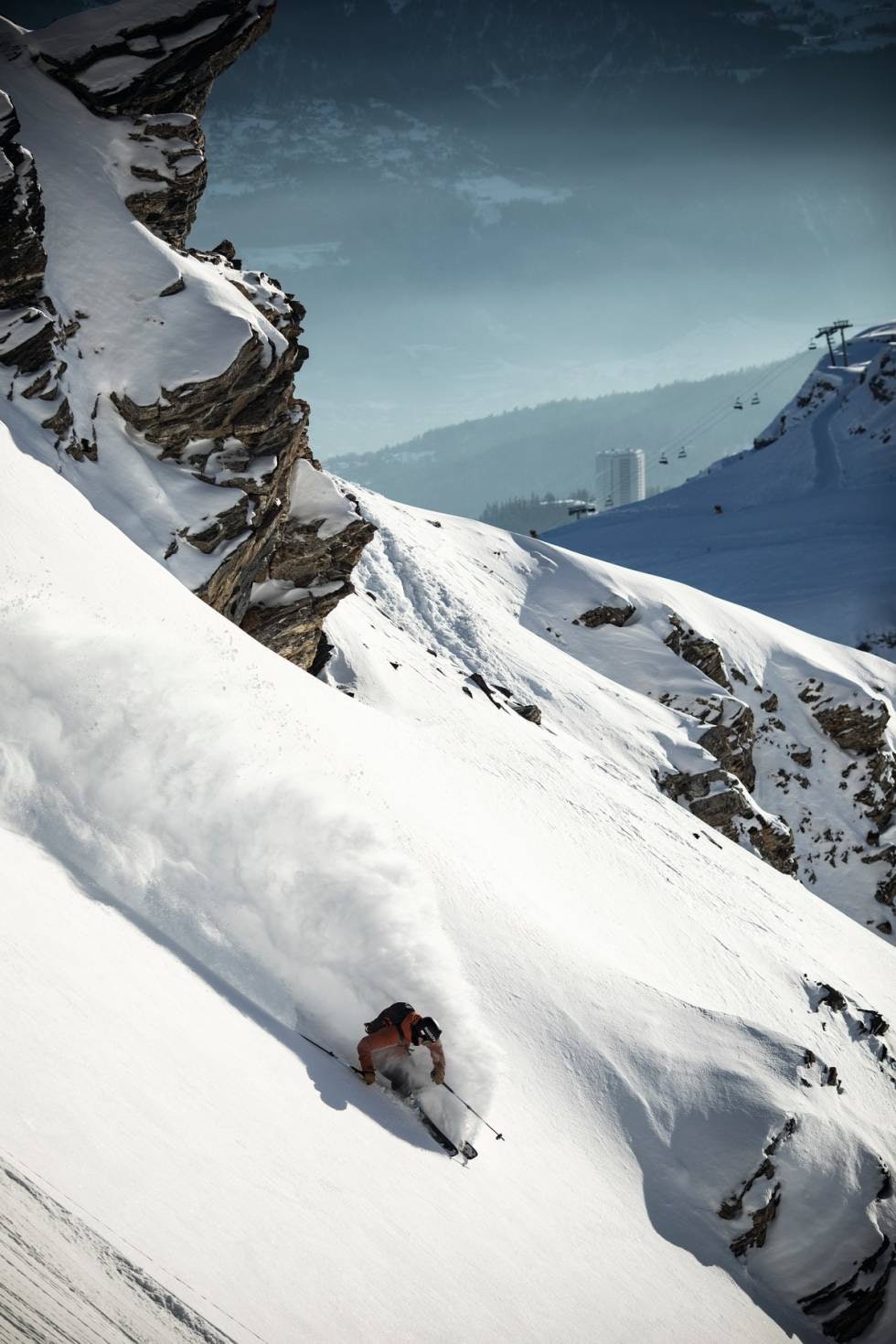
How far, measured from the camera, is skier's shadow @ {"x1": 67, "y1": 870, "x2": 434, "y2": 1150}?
9398mm

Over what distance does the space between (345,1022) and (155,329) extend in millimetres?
16981

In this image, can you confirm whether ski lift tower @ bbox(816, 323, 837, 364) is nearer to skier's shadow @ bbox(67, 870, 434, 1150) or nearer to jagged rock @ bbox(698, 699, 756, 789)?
jagged rock @ bbox(698, 699, 756, 789)

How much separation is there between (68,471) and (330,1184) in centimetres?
1550

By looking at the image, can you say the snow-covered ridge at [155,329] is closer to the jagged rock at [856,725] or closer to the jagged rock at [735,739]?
the jagged rock at [735,739]

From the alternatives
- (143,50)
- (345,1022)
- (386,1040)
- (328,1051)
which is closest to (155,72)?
(143,50)

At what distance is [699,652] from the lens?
49.2 meters

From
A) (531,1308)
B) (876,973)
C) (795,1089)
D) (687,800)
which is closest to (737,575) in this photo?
(687,800)

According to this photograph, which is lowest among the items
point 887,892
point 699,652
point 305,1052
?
point 887,892

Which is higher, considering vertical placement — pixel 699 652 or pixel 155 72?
pixel 155 72

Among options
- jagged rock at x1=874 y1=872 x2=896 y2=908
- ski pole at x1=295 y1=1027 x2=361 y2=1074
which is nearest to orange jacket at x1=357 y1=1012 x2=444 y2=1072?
ski pole at x1=295 y1=1027 x2=361 y2=1074

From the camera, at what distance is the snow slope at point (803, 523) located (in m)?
67.4

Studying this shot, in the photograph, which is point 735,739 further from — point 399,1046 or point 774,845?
point 399,1046

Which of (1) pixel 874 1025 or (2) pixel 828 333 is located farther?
(2) pixel 828 333

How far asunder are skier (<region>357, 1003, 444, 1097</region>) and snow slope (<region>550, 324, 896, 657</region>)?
60.6m
